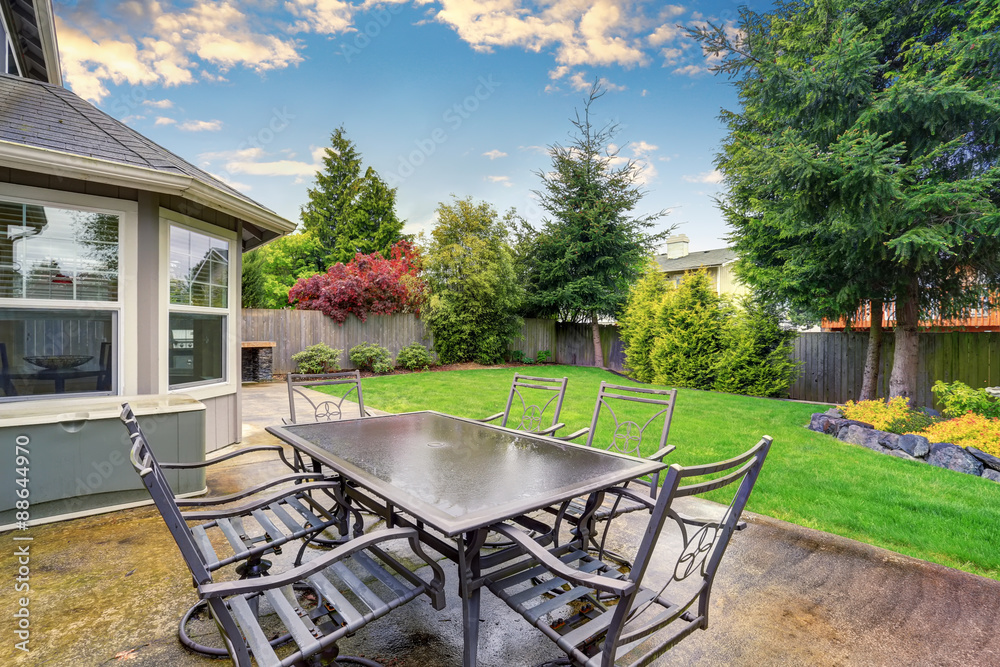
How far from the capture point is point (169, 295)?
152 inches

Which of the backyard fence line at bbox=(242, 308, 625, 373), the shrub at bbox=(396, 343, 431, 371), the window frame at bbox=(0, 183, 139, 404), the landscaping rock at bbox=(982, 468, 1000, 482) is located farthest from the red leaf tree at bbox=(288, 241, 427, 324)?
the landscaping rock at bbox=(982, 468, 1000, 482)

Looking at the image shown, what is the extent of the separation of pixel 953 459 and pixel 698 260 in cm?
1845

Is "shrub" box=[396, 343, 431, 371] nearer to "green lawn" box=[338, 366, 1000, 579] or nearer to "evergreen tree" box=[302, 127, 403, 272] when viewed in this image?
"green lawn" box=[338, 366, 1000, 579]

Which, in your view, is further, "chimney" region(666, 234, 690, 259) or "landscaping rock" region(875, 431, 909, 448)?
"chimney" region(666, 234, 690, 259)

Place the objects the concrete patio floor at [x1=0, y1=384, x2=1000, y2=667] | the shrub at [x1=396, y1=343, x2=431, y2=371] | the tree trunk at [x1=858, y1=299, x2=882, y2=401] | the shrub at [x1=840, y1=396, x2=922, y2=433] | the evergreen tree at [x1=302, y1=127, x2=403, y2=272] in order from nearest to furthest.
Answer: the concrete patio floor at [x1=0, y1=384, x2=1000, y2=667], the shrub at [x1=840, y1=396, x2=922, y2=433], the tree trunk at [x1=858, y1=299, x2=882, y2=401], the shrub at [x1=396, y1=343, x2=431, y2=371], the evergreen tree at [x1=302, y1=127, x2=403, y2=272]

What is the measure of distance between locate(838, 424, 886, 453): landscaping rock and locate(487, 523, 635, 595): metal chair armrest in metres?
5.14

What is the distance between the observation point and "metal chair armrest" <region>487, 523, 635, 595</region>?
46.8 inches

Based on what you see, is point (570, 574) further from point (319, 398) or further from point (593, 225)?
point (593, 225)

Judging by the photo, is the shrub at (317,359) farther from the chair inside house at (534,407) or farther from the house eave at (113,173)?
the house eave at (113,173)

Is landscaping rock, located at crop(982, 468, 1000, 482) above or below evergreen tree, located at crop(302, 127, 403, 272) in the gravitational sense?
below

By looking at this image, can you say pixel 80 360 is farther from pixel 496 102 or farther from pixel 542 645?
pixel 496 102

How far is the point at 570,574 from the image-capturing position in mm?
1271

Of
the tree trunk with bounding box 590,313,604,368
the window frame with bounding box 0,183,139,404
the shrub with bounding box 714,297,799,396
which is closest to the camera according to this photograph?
the window frame with bounding box 0,183,139,404

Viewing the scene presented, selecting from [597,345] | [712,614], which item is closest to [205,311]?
[712,614]
